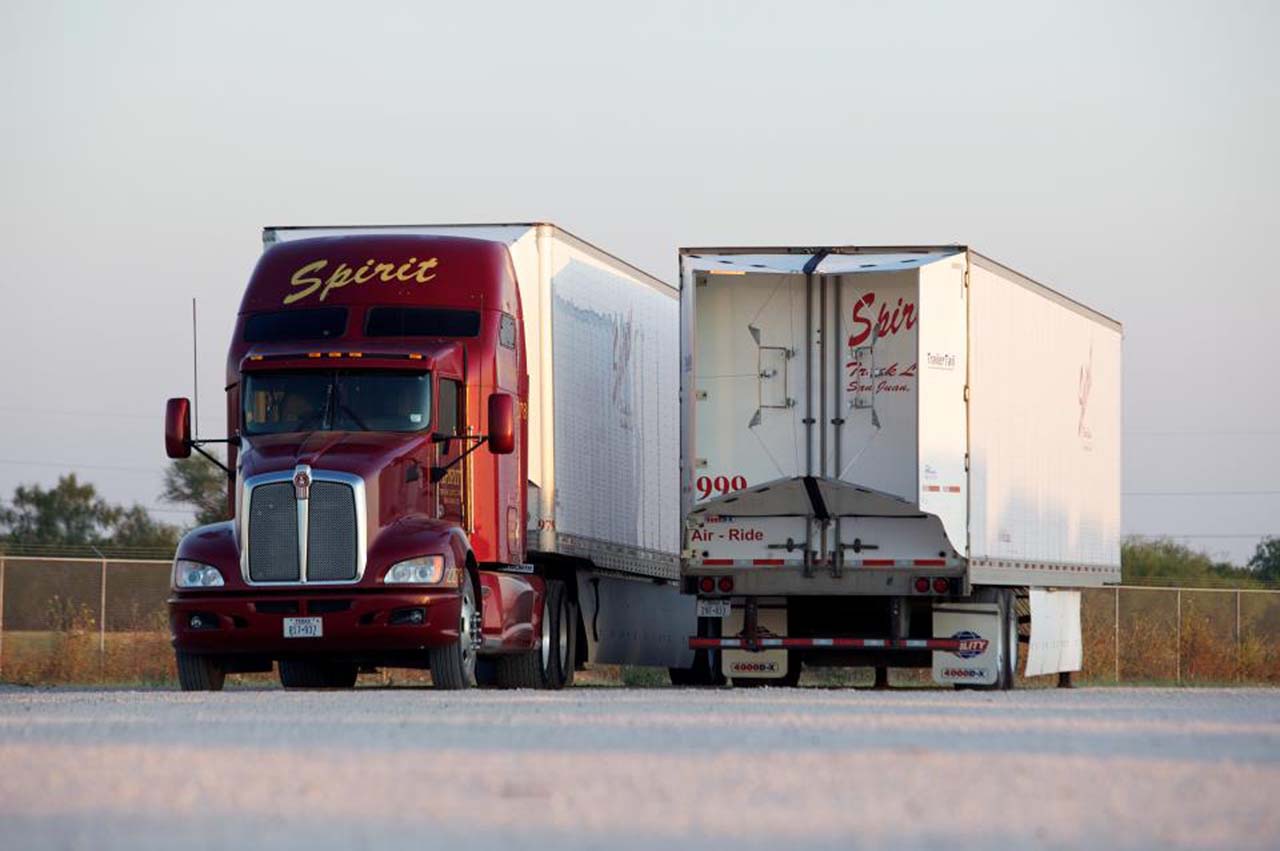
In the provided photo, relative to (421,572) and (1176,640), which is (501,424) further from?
(1176,640)

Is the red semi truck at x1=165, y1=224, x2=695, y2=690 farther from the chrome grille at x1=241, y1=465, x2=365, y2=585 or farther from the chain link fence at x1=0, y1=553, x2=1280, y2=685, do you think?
the chain link fence at x1=0, y1=553, x2=1280, y2=685

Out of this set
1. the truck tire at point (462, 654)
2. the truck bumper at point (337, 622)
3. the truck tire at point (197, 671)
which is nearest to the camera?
the truck bumper at point (337, 622)

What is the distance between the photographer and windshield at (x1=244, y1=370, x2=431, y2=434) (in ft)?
72.5

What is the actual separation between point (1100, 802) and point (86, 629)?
2604cm

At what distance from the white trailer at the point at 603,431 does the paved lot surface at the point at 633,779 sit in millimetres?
9732

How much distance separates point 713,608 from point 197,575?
582cm

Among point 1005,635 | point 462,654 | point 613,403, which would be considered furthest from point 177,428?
point 1005,635

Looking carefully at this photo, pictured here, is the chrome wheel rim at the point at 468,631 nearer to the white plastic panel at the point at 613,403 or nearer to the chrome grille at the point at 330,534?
the chrome grille at the point at 330,534

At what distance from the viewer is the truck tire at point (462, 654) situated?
68.8ft

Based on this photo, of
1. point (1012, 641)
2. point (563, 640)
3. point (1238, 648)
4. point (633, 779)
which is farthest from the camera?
point (1238, 648)

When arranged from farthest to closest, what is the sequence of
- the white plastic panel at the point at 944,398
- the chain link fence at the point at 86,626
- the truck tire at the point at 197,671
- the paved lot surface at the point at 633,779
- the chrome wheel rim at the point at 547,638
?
1. the chain link fence at the point at 86,626
2. the chrome wheel rim at the point at 547,638
3. the white plastic panel at the point at 944,398
4. the truck tire at the point at 197,671
5. the paved lot surface at the point at 633,779

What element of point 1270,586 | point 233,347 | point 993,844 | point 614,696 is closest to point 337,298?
point 233,347

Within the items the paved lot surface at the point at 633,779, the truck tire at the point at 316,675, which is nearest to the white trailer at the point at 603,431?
the truck tire at the point at 316,675

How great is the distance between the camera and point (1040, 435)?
27.5m
